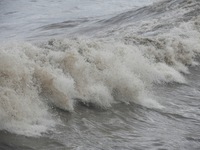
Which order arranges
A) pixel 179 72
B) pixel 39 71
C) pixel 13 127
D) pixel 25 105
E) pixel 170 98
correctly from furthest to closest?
pixel 179 72
pixel 170 98
pixel 39 71
pixel 25 105
pixel 13 127

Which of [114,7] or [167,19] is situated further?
[114,7]

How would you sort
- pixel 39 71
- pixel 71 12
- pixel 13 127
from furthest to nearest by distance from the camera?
pixel 71 12
pixel 39 71
pixel 13 127

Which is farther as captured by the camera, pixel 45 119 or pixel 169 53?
pixel 169 53

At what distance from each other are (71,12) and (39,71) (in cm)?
1785

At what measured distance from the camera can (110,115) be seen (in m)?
6.16

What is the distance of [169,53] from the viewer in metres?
10.5

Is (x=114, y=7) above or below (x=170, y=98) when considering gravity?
above

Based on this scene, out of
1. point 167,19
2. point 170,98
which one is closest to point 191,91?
point 170,98

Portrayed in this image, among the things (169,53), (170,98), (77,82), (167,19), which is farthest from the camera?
(167,19)

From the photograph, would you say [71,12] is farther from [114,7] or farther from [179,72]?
[179,72]

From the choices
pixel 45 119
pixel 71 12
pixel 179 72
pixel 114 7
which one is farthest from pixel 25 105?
pixel 114 7

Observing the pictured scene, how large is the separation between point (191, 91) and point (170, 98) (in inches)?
34.9

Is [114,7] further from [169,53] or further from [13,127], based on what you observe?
[13,127]

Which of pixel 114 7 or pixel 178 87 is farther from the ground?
pixel 114 7
